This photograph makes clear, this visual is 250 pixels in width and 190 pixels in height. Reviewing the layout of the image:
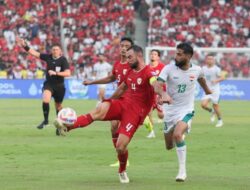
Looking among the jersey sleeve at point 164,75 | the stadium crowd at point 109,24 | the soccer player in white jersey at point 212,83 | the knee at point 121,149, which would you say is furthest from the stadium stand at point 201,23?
the knee at point 121,149

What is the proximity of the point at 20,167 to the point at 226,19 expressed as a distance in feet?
134

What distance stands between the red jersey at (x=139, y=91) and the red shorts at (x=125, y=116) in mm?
71

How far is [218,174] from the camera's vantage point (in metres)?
14.0

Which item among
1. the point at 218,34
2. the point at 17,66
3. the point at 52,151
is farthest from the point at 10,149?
the point at 218,34

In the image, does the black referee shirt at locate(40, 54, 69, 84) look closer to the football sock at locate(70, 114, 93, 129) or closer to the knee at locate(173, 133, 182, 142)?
the knee at locate(173, 133, 182, 142)

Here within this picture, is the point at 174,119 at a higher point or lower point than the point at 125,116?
lower

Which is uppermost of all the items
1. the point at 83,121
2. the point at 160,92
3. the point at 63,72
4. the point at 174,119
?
the point at 160,92

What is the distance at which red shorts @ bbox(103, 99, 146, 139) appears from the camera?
12.7 meters

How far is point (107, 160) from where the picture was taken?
16219 millimetres

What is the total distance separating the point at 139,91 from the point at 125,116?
48 centimetres

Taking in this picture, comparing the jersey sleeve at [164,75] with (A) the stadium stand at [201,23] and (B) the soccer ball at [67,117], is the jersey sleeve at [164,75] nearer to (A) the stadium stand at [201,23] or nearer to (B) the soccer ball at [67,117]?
(B) the soccer ball at [67,117]

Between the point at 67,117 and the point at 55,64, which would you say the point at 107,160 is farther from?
the point at 55,64

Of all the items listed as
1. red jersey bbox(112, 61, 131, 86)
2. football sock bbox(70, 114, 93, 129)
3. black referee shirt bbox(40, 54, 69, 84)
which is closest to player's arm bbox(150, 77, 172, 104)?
football sock bbox(70, 114, 93, 129)

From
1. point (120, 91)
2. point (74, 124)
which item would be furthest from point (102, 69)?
point (74, 124)
